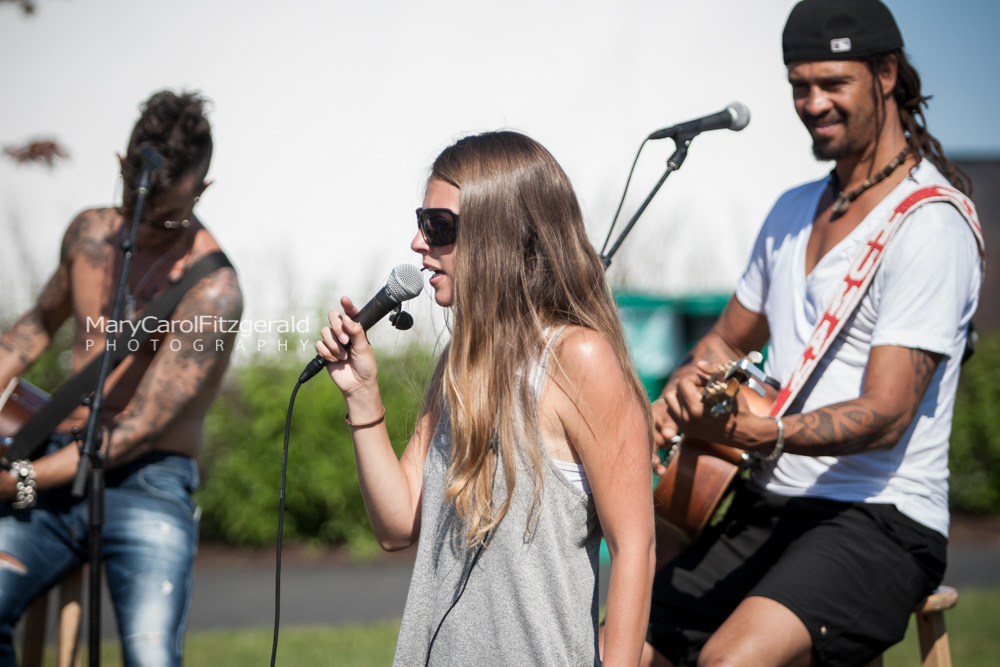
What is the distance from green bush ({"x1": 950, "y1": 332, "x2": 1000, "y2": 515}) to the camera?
27.7 feet

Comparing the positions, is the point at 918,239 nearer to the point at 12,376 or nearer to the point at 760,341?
the point at 760,341

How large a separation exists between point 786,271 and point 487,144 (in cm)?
124

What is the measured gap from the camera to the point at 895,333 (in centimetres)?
236

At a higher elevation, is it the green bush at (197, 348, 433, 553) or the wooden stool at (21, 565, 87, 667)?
the wooden stool at (21, 565, 87, 667)

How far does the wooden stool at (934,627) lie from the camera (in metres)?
2.53

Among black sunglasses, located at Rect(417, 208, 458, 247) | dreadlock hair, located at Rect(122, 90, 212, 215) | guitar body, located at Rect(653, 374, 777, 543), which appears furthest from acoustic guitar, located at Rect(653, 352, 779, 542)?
dreadlock hair, located at Rect(122, 90, 212, 215)

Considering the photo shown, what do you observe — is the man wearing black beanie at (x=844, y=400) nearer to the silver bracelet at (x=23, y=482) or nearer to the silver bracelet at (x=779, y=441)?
the silver bracelet at (x=779, y=441)

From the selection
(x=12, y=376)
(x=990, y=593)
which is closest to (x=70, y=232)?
(x=12, y=376)

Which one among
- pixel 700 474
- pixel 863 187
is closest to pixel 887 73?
pixel 863 187

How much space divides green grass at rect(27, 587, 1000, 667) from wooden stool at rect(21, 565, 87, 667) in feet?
5.14

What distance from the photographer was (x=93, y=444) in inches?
110

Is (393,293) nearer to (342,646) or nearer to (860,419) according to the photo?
(860,419)

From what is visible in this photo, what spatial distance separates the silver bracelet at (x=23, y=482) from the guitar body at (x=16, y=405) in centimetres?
13

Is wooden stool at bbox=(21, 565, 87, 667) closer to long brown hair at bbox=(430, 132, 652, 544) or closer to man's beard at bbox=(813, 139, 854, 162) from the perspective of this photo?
long brown hair at bbox=(430, 132, 652, 544)
